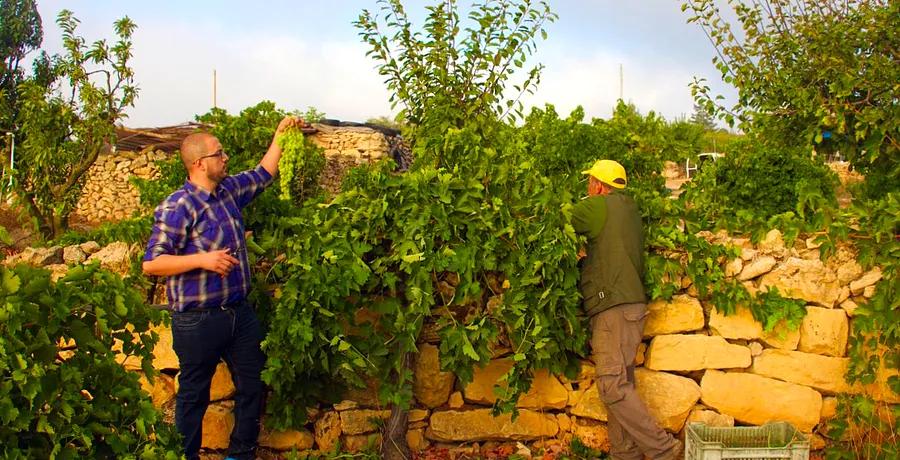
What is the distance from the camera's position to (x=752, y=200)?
859 centimetres

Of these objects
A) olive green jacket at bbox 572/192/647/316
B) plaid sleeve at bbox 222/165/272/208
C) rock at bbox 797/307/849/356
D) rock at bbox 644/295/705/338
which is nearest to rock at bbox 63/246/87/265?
plaid sleeve at bbox 222/165/272/208

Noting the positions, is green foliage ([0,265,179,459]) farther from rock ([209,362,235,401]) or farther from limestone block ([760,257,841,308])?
limestone block ([760,257,841,308])

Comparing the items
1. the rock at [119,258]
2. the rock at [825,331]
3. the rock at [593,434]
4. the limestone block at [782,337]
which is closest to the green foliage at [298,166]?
the rock at [119,258]

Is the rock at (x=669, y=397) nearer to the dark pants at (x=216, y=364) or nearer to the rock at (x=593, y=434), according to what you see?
the rock at (x=593, y=434)

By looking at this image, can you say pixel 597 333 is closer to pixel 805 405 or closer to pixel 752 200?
pixel 805 405

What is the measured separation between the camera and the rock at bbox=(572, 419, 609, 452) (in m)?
4.65

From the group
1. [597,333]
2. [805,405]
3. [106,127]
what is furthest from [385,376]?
[106,127]

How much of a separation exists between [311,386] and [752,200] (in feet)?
20.3

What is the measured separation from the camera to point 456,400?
4.71 meters

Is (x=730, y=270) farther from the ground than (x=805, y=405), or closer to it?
farther from the ground

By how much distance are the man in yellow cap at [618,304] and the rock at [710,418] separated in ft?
1.43

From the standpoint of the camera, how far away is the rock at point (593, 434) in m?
4.65

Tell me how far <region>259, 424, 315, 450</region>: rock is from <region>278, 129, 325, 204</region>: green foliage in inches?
55.5

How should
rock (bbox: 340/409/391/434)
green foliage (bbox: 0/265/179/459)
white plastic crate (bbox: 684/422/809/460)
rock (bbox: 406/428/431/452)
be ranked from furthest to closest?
rock (bbox: 406/428/431/452)
rock (bbox: 340/409/391/434)
white plastic crate (bbox: 684/422/809/460)
green foliage (bbox: 0/265/179/459)
